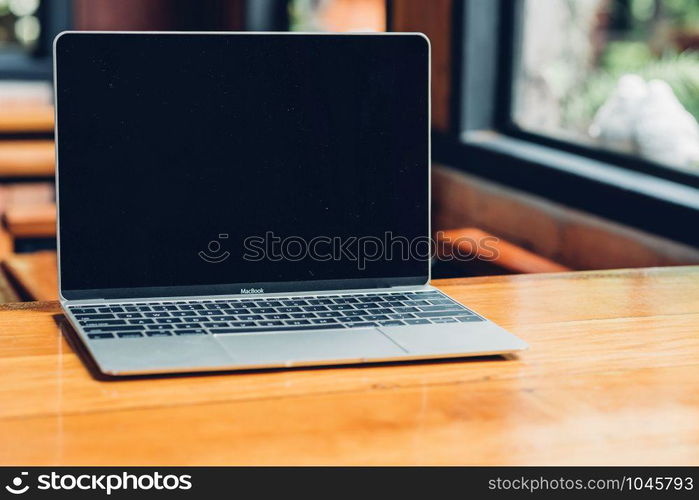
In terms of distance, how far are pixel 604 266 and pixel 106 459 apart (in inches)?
61.5

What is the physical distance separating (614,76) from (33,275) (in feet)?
4.38

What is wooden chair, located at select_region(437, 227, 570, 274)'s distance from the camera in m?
1.97

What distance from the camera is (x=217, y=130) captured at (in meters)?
0.99

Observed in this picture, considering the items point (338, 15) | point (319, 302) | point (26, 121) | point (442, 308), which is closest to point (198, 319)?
point (319, 302)

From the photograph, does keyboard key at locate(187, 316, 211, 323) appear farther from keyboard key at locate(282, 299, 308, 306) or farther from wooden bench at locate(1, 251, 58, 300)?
wooden bench at locate(1, 251, 58, 300)

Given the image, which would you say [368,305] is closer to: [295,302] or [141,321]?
[295,302]

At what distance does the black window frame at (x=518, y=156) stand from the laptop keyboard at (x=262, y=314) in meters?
0.99

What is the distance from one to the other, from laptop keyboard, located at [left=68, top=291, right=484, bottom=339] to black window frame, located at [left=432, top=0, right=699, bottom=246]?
99cm

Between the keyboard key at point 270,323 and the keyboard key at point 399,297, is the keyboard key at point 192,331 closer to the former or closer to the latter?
the keyboard key at point 270,323

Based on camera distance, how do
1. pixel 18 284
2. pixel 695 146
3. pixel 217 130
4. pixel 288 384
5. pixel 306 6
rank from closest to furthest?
pixel 288 384 → pixel 217 130 → pixel 695 146 → pixel 18 284 → pixel 306 6

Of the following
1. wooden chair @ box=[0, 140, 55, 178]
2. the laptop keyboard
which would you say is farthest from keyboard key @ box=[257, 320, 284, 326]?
wooden chair @ box=[0, 140, 55, 178]

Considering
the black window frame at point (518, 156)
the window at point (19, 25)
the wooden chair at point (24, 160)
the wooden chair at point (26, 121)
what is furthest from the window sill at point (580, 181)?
the window at point (19, 25)
